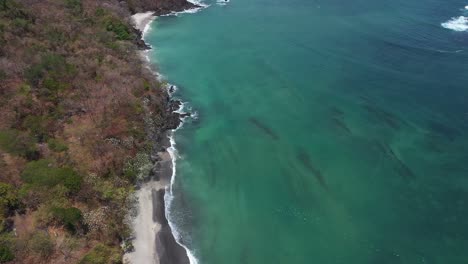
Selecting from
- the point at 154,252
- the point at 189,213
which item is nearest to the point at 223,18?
the point at 189,213

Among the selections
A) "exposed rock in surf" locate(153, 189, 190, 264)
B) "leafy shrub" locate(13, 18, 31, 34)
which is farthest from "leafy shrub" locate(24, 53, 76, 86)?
"exposed rock in surf" locate(153, 189, 190, 264)

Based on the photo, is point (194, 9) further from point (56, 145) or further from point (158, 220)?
point (158, 220)

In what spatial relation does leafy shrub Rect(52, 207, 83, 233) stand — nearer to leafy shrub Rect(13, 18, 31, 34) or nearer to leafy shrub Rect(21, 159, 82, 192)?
leafy shrub Rect(21, 159, 82, 192)

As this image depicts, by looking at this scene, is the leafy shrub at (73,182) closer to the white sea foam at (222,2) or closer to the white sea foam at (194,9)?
the white sea foam at (194,9)

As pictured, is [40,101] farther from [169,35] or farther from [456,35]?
[456,35]

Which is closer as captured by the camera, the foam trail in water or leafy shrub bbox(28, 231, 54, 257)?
leafy shrub bbox(28, 231, 54, 257)
